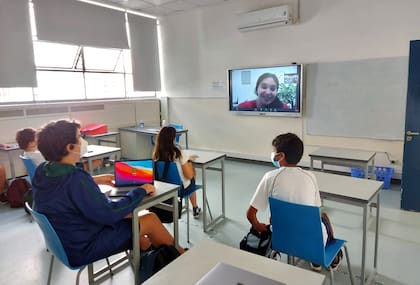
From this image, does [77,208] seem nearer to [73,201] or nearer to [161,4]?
[73,201]

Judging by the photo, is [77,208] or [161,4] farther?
[161,4]

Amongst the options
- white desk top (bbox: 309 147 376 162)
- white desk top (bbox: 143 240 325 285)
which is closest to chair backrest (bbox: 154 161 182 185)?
white desk top (bbox: 143 240 325 285)

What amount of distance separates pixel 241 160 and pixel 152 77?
2854mm

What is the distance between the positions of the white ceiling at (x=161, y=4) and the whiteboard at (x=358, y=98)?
254cm

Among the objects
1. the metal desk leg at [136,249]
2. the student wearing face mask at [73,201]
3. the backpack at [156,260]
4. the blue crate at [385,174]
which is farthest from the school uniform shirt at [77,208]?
the blue crate at [385,174]

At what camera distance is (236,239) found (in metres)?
2.93

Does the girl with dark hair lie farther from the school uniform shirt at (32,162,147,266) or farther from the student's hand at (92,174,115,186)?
the school uniform shirt at (32,162,147,266)

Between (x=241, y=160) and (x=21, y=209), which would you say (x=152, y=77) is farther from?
(x=21, y=209)

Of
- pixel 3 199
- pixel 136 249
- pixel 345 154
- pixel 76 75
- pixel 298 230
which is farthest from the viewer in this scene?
pixel 76 75

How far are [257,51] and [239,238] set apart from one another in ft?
12.3

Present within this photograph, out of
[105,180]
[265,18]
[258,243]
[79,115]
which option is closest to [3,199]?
[79,115]

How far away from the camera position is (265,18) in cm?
514

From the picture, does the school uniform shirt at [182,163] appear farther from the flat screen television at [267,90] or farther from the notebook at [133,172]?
the flat screen television at [267,90]

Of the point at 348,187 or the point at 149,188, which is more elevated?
the point at 149,188
